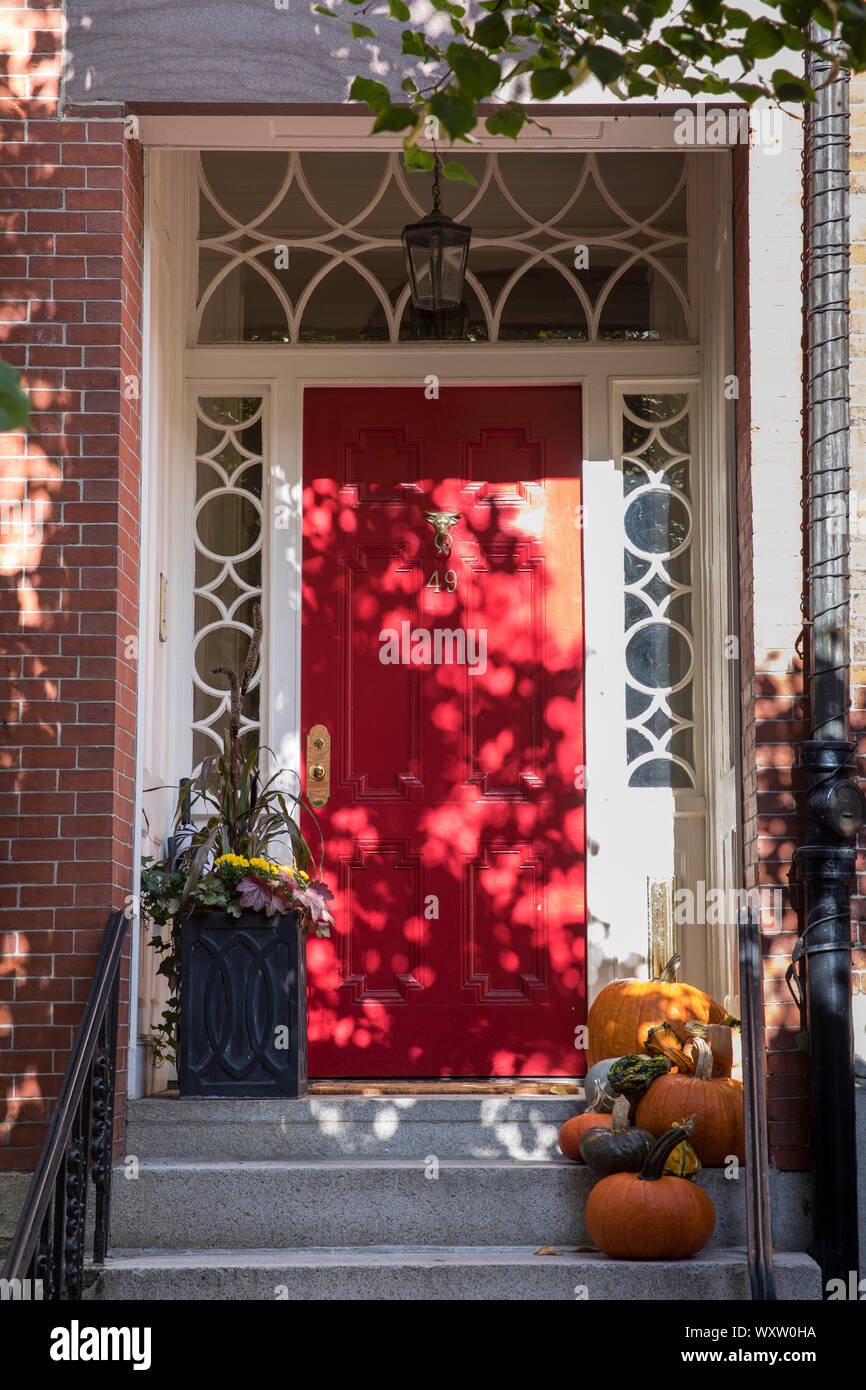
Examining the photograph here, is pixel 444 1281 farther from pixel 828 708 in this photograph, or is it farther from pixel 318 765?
pixel 318 765

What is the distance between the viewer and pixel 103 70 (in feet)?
15.6

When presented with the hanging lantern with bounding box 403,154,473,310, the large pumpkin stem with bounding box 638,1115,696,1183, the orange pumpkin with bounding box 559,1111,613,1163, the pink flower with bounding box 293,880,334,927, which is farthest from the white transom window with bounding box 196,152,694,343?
the large pumpkin stem with bounding box 638,1115,696,1183

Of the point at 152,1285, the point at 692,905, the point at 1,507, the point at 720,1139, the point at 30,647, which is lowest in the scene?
the point at 152,1285

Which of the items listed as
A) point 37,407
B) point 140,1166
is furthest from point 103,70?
point 140,1166

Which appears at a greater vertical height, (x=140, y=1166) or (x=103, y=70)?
(x=103, y=70)

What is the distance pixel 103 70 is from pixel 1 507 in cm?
144

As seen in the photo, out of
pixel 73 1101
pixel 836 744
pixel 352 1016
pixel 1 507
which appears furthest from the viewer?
pixel 352 1016

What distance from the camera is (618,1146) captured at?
4348 mm

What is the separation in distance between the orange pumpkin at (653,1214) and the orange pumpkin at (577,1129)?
0.32m

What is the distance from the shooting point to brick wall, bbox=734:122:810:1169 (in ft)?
14.3

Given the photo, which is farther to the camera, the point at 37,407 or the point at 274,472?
the point at 274,472

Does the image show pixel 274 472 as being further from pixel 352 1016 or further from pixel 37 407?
pixel 352 1016

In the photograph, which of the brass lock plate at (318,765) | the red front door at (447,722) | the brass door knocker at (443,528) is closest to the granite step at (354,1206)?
the red front door at (447,722)

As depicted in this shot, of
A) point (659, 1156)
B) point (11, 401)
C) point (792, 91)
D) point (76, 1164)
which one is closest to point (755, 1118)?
point (659, 1156)
